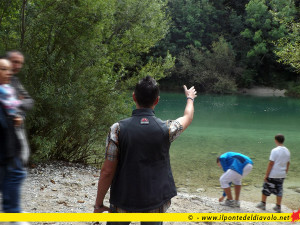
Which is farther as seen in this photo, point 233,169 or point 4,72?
point 233,169

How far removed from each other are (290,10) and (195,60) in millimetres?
14139

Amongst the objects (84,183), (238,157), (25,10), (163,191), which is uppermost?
(25,10)

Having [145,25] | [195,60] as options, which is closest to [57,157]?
[145,25]

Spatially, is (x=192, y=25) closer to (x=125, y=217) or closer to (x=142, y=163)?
(x=142, y=163)

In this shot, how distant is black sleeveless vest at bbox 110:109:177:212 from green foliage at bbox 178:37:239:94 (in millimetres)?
44167

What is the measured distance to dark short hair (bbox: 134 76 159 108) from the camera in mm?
2414

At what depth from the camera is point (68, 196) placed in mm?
5625

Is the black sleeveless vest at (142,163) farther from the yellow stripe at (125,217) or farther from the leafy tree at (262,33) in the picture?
the leafy tree at (262,33)

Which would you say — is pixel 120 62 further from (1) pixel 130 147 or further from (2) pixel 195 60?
(2) pixel 195 60

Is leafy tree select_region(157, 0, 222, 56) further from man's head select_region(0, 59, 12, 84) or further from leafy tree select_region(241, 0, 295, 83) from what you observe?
man's head select_region(0, 59, 12, 84)

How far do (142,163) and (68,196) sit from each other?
3.69 meters

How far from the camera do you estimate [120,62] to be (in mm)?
8969

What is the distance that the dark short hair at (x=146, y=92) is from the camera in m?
2.41

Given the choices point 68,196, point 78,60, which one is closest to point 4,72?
point 68,196
